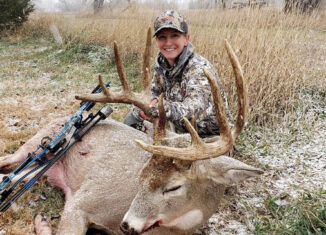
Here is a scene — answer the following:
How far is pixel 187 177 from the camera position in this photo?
7.63 ft

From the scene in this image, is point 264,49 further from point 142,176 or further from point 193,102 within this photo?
point 142,176

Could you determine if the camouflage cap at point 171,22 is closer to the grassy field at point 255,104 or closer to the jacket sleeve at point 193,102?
the jacket sleeve at point 193,102

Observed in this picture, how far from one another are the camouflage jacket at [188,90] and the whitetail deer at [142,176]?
0.33 meters

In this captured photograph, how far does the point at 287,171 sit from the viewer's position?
3697 millimetres

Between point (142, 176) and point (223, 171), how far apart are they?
0.62 meters

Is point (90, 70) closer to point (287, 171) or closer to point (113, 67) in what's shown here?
point (113, 67)

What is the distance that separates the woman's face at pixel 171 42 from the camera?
3.49 m

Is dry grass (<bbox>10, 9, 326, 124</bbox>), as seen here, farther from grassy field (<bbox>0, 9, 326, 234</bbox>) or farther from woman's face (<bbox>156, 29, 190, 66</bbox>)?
woman's face (<bbox>156, 29, 190, 66</bbox>)

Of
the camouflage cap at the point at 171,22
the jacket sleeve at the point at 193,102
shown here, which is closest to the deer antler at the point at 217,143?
the jacket sleeve at the point at 193,102

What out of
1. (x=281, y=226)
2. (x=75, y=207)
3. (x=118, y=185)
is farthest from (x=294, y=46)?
(x=75, y=207)

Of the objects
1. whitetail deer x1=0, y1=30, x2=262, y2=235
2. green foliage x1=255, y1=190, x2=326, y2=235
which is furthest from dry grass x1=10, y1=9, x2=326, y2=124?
whitetail deer x1=0, y1=30, x2=262, y2=235

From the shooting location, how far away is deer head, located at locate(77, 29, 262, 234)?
207cm

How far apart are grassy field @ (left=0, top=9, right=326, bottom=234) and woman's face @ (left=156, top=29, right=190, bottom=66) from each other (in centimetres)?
74

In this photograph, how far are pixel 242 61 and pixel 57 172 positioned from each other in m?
3.17
